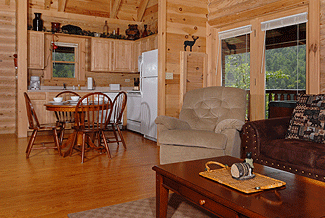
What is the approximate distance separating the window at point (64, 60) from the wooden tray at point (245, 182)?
5794mm

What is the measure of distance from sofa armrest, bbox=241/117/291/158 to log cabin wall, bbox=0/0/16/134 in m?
5.47

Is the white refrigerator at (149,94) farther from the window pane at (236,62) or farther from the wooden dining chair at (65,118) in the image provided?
the wooden dining chair at (65,118)

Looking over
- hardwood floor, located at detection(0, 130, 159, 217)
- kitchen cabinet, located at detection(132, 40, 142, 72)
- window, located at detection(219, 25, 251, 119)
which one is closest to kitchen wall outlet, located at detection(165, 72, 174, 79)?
window, located at detection(219, 25, 251, 119)

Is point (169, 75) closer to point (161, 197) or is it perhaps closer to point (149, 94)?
point (149, 94)

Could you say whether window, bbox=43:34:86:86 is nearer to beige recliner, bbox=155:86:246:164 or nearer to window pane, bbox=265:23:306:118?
beige recliner, bbox=155:86:246:164

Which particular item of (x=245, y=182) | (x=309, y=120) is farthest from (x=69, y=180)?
(x=309, y=120)

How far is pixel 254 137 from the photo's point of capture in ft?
9.75

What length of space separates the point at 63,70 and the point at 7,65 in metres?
1.19

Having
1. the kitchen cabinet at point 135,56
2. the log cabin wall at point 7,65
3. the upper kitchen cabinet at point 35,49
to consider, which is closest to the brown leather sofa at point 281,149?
the kitchen cabinet at point 135,56

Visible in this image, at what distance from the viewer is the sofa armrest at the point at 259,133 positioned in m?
2.96

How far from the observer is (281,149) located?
275cm

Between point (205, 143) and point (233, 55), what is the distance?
94.0 inches

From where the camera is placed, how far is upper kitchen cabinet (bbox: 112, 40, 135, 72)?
732 centimetres

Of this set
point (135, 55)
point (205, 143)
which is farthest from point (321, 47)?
point (135, 55)
